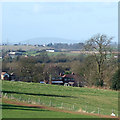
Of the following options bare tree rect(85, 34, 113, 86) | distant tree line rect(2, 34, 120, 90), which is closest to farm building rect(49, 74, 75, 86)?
distant tree line rect(2, 34, 120, 90)

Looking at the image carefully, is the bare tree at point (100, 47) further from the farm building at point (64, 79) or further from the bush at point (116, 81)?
the farm building at point (64, 79)

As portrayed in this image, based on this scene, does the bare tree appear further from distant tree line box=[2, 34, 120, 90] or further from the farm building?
the farm building

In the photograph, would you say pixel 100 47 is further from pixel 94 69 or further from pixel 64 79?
pixel 64 79

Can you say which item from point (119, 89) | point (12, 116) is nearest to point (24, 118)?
point (12, 116)

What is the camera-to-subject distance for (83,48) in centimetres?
4369

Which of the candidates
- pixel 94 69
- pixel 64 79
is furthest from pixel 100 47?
pixel 64 79

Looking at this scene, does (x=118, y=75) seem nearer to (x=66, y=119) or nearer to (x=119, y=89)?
(x=119, y=89)

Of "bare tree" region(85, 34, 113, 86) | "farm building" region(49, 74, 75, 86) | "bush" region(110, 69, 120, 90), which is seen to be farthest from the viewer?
"farm building" region(49, 74, 75, 86)

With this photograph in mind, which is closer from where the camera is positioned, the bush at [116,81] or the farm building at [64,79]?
the bush at [116,81]

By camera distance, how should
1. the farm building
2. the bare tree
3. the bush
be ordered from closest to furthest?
the bush < the bare tree < the farm building

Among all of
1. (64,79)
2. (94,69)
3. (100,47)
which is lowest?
(64,79)

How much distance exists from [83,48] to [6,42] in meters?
46.7

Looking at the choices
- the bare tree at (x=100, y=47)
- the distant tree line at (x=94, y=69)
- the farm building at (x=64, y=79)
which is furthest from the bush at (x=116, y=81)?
the farm building at (x=64, y=79)

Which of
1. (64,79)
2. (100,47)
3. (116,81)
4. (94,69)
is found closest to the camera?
(116,81)
